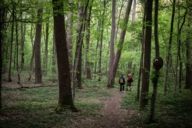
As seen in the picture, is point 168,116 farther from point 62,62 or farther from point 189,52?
point 189,52

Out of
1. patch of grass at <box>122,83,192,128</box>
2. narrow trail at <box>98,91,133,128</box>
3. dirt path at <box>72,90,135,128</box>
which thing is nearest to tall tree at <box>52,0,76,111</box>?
dirt path at <box>72,90,135,128</box>

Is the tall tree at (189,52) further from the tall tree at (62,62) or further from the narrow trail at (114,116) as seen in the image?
the tall tree at (62,62)

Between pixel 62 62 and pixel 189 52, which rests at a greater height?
pixel 189 52

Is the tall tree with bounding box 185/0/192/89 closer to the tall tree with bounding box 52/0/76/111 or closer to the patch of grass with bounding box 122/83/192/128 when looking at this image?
the patch of grass with bounding box 122/83/192/128

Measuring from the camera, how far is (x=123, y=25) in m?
16.8

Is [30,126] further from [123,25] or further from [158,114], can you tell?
[123,25]

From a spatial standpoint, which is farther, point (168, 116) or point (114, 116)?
point (114, 116)

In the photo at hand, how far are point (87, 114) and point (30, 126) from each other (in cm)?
401

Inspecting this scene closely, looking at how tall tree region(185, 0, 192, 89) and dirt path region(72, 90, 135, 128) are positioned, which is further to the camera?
tall tree region(185, 0, 192, 89)

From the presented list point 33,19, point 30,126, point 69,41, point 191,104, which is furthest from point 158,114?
point 69,41

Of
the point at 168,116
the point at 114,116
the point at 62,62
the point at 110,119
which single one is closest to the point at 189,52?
the point at 168,116

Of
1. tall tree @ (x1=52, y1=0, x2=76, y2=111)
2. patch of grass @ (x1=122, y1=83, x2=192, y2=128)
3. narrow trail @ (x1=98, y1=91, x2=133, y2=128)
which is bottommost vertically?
narrow trail @ (x1=98, y1=91, x2=133, y2=128)

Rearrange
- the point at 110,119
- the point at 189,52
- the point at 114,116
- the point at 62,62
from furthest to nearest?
the point at 189,52
the point at 114,116
the point at 62,62
the point at 110,119

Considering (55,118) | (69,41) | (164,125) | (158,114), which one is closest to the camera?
(164,125)
